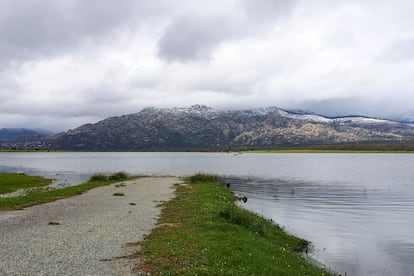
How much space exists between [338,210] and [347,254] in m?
21.9

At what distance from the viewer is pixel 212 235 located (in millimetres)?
23516

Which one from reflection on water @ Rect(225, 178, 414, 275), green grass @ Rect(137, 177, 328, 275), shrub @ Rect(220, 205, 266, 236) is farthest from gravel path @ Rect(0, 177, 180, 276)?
reflection on water @ Rect(225, 178, 414, 275)

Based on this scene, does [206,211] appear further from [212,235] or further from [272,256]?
[272,256]

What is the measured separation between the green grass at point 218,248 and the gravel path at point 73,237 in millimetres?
1300

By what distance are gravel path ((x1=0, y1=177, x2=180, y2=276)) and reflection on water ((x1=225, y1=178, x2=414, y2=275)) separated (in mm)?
12977

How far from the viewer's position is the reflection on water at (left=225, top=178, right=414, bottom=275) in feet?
85.7

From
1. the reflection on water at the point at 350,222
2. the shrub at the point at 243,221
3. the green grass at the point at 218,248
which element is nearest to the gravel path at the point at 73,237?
the green grass at the point at 218,248

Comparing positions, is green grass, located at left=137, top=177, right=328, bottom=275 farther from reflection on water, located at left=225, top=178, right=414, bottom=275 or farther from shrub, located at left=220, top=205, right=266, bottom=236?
reflection on water, located at left=225, top=178, right=414, bottom=275

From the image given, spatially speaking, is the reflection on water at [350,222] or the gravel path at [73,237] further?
the reflection on water at [350,222]

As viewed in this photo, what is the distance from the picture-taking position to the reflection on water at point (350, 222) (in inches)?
1029

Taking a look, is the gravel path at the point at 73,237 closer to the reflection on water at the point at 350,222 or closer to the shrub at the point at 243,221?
the shrub at the point at 243,221

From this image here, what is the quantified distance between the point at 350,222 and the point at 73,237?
2815 centimetres

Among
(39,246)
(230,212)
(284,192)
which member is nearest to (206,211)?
(230,212)

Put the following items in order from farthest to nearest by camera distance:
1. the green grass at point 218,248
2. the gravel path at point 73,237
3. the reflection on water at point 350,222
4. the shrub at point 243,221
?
the shrub at point 243,221
the reflection on water at point 350,222
the gravel path at point 73,237
the green grass at point 218,248
